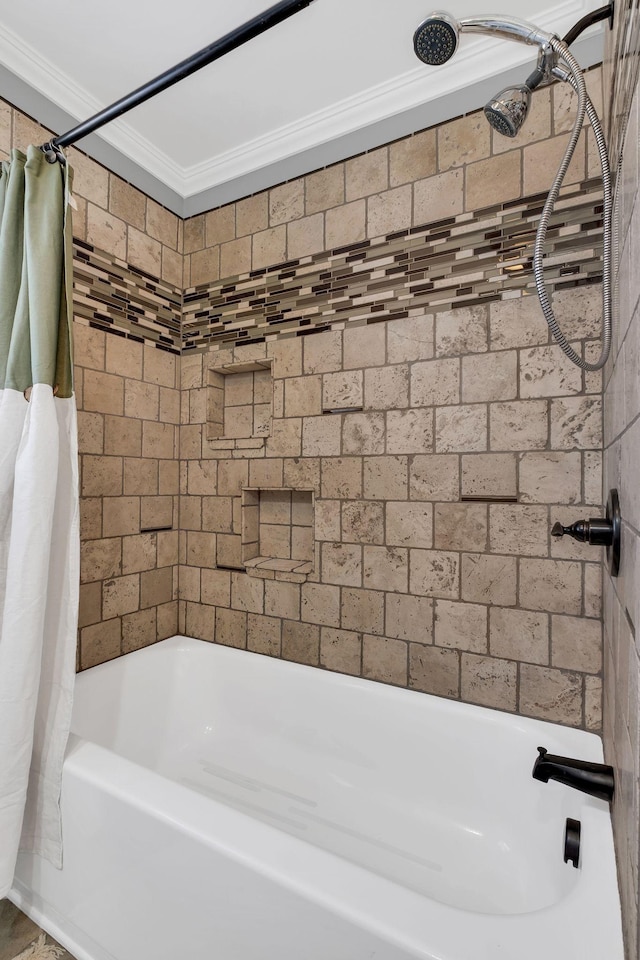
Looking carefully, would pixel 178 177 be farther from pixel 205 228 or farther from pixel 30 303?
pixel 30 303

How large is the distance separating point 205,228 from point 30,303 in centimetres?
126

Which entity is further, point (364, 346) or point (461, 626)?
point (364, 346)

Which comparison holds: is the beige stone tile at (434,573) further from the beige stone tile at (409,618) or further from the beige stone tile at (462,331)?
the beige stone tile at (462,331)

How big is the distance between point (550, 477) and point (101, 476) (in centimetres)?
176

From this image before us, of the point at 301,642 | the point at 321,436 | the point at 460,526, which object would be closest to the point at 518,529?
the point at 460,526

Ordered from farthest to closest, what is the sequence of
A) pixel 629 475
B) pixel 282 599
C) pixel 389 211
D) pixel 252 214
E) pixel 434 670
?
1. pixel 252 214
2. pixel 282 599
3. pixel 389 211
4. pixel 434 670
5. pixel 629 475

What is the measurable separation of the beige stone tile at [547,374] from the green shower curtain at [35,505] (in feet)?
4.78

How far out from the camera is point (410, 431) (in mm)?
1796

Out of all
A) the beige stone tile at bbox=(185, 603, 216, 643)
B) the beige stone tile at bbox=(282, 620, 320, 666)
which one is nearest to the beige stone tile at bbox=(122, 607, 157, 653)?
the beige stone tile at bbox=(185, 603, 216, 643)

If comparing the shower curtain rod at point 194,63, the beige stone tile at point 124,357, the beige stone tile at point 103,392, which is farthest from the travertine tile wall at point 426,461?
the shower curtain rod at point 194,63

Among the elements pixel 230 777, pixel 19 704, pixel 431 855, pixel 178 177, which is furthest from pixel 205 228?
→ pixel 431 855

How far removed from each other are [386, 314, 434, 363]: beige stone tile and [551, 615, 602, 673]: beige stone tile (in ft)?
3.40

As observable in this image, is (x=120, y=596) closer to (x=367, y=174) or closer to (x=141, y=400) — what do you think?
(x=141, y=400)

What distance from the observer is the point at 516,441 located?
1.61 meters
